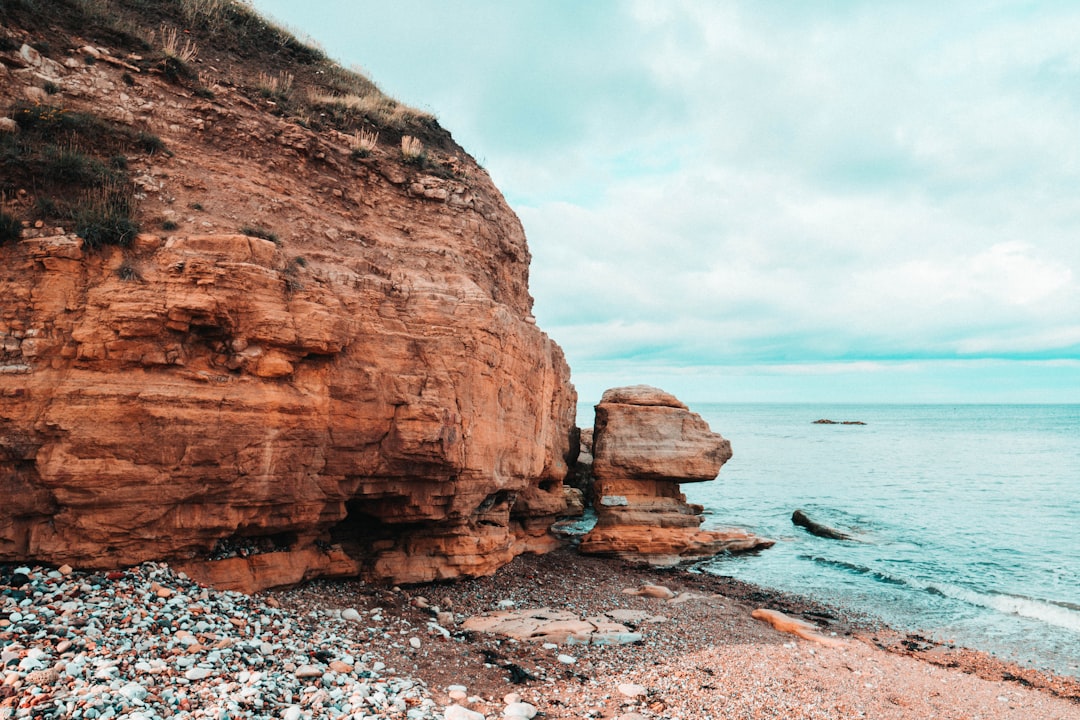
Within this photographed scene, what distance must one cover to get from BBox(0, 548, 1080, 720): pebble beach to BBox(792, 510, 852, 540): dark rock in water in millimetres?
10920

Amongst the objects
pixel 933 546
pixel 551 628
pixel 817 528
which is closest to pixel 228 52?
pixel 551 628

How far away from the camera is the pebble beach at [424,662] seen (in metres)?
6.02

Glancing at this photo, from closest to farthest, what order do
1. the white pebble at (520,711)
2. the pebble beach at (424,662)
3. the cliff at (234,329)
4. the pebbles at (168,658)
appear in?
the pebbles at (168,658) < the pebble beach at (424,662) < the white pebble at (520,711) < the cliff at (234,329)

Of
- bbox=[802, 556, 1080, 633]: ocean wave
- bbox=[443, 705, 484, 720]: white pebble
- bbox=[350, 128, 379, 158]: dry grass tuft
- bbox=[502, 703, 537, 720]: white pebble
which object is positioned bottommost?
bbox=[802, 556, 1080, 633]: ocean wave

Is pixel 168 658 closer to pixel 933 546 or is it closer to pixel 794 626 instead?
pixel 794 626

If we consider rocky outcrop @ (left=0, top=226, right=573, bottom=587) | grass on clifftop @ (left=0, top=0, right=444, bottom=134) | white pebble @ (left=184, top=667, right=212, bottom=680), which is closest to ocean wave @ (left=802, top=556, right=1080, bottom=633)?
rocky outcrop @ (left=0, top=226, right=573, bottom=587)

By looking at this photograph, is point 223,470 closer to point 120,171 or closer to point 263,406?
point 263,406

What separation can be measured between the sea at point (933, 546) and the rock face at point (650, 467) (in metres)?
1.46

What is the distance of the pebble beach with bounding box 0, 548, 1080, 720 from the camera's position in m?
6.02

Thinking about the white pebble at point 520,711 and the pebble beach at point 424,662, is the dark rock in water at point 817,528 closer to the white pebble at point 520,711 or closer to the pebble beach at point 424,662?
the pebble beach at point 424,662

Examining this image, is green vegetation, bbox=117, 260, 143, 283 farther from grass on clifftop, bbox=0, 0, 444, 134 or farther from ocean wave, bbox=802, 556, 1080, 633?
ocean wave, bbox=802, 556, 1080, 633

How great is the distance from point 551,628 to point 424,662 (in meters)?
2.48

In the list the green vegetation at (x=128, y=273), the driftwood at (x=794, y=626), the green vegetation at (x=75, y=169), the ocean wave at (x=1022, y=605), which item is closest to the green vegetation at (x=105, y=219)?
the green vegetation at (x=75, y=169)

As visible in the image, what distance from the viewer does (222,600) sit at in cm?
816
